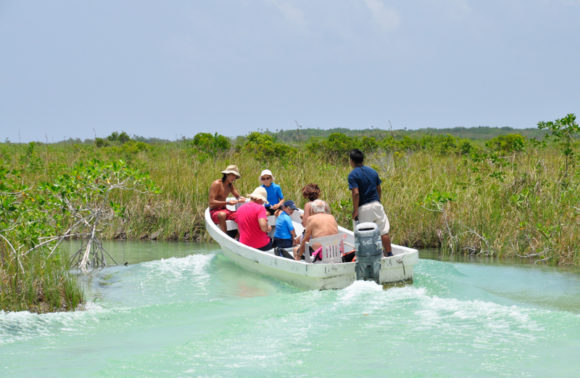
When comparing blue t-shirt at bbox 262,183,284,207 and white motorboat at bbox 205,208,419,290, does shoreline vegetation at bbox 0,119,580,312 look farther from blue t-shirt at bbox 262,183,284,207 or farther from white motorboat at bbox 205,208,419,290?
white motorboat at bbox 205,208,419,290

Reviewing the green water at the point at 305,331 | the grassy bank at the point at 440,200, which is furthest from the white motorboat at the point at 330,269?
the grassy bank at the point at 440,200

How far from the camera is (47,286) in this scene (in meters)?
8.29

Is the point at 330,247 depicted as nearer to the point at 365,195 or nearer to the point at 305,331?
the point at 365,195

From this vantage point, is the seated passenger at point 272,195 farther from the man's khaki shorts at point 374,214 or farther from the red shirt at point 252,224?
the man's khaki shorts at point 374,214

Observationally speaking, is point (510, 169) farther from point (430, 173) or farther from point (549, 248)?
point (549, 248)

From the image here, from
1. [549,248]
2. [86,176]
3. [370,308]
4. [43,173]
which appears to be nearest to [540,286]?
[549,248]

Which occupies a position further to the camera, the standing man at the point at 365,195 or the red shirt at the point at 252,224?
the red shirt at the point at 252,224

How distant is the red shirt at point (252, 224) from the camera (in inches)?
435

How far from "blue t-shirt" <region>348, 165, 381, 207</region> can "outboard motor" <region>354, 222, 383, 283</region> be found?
77cm

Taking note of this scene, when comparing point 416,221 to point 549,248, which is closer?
point 549,248

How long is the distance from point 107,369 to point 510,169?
11851 millimetres

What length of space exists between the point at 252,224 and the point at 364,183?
8.05ft

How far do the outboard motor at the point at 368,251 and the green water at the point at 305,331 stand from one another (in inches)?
6.9

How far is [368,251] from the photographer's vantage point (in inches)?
353
